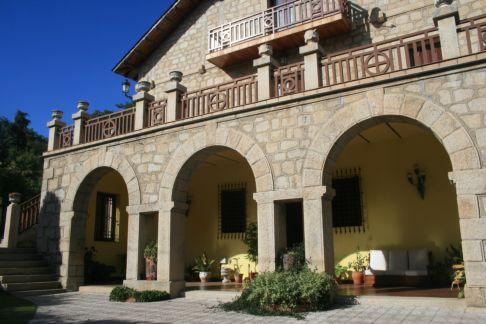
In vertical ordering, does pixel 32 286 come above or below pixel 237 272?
below

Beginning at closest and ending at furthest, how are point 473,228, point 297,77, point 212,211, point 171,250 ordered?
1. point 473,228
2. point 297,77
3. point 171,250
4. point 212,211

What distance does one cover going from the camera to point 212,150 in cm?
1002

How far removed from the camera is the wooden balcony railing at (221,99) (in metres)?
9.72

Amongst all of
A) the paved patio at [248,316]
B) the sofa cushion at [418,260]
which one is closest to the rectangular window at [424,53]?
the paved patio at [248,316]

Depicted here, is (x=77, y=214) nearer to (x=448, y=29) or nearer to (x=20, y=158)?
(x=448, y=29)

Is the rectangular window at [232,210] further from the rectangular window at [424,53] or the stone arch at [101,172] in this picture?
the rectangular window at [424,53]

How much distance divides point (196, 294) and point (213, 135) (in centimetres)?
345

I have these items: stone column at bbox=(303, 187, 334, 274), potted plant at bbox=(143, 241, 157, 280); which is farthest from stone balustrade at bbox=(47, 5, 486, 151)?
potted plant at bbox=(143, 241, 157, 280)

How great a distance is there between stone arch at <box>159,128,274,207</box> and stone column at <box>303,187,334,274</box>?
0.90 metres

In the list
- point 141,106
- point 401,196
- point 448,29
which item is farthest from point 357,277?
point 141,106

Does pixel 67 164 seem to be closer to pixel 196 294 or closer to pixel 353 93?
pixel 196 294

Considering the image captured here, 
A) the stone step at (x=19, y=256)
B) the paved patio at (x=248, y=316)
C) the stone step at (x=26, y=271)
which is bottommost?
the paved patio at (x=248, y=316)

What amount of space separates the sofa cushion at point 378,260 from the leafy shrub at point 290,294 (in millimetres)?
3216

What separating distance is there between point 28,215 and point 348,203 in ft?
31.2
